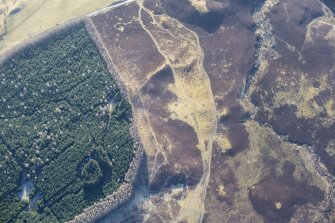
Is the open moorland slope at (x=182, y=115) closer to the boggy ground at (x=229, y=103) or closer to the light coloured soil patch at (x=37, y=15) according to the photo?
the boggy ground at (x=229, y=103)

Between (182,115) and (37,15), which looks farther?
(37,15)

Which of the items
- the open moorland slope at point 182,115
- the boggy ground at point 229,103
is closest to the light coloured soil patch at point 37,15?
the open moorland slope at point 182,115

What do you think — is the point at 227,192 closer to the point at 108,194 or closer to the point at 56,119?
the point at 108,194

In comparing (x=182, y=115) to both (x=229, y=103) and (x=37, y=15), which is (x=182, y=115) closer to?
(x=229, y=103)

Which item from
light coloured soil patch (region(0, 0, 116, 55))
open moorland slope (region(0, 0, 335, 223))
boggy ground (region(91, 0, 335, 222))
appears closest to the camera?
open moorland slope (region(0, 0, 335, 223))

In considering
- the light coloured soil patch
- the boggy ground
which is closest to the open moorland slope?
the boggy ground

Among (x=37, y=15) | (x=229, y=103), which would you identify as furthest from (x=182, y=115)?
(x=37, y=15)

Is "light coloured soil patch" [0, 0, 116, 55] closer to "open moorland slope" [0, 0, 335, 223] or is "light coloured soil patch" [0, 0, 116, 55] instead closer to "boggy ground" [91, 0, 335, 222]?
"open moorland slope" [0, 0, 335, 223]
